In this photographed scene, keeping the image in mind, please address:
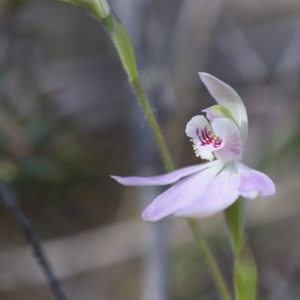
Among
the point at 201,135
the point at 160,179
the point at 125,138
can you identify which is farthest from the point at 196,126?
the point at 125,138

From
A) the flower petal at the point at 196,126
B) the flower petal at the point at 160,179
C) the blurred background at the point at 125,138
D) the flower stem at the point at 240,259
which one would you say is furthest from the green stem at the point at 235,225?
the blurred background at the point at 125,138

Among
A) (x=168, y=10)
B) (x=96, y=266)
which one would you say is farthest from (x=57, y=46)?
(x=96, y=266)

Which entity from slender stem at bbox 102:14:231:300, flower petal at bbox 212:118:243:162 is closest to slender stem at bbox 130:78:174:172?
slender stem at bbox 102:14:231:300

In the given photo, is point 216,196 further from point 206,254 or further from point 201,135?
point 201,135

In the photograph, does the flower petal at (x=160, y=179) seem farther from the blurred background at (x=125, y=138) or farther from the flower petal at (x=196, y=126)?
the blurred background at (x=125, y=138)

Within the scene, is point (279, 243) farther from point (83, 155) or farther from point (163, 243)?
point (163, 243)

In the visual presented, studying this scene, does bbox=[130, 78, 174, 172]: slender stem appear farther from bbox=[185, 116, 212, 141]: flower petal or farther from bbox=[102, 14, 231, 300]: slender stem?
bbox=[185, 116, 212, 141]: flower petal
